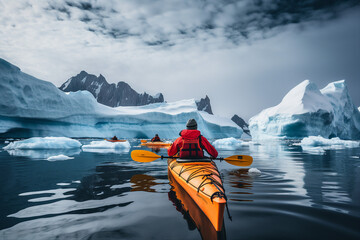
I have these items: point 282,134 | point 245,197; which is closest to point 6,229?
point 245,197

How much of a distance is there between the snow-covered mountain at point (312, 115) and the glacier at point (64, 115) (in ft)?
43.9

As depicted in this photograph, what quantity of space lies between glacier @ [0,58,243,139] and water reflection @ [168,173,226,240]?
22.6 meters

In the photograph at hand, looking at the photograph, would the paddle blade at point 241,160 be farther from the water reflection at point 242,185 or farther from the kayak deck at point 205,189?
the kayak deck at point 205,189

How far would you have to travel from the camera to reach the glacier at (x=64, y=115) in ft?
65.0

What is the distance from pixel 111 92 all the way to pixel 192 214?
379ft

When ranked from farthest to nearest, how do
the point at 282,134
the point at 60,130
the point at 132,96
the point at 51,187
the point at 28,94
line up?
the point at 132,96, the point at 282,134, the point at 60,130, the point at 28,94, the point at 51,187

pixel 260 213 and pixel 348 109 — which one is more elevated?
pixel 348 109

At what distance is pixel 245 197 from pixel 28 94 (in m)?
24.9

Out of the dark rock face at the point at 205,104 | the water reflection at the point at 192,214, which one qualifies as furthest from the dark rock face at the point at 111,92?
the water reflection at the point at 192,214

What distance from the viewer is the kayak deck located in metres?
1.93

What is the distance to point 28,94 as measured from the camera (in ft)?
69.3

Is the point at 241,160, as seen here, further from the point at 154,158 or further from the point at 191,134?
the point at 154,158

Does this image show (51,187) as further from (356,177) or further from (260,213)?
(356,177)

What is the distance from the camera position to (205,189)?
93.2 inches
